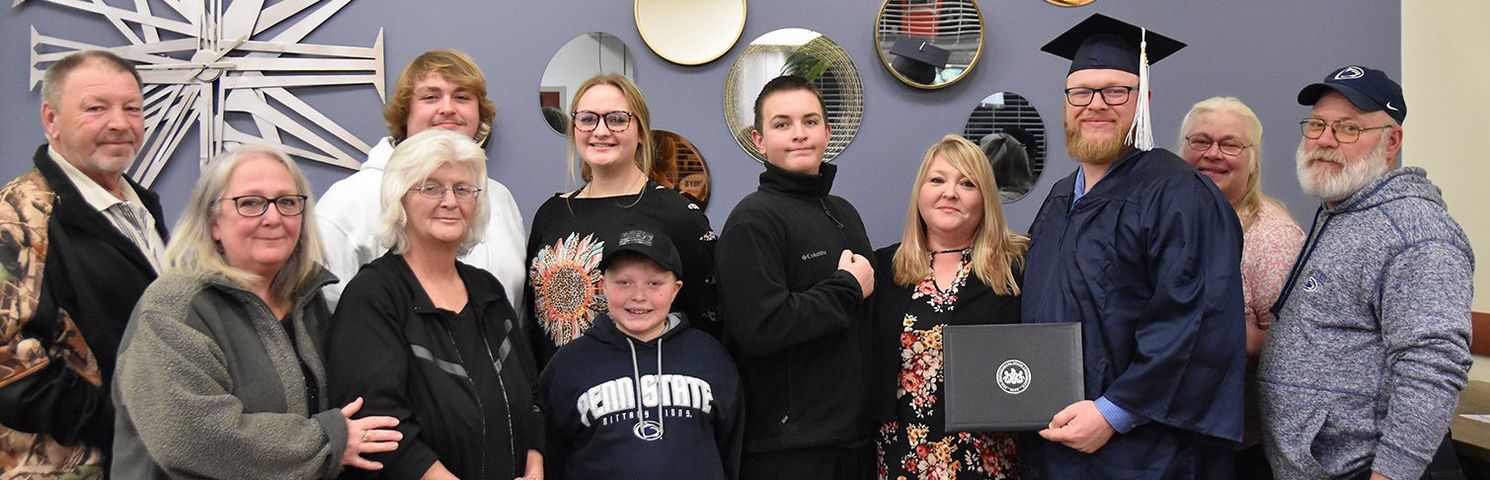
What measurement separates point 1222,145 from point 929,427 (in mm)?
1234

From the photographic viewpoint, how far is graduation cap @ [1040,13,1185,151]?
2221mm

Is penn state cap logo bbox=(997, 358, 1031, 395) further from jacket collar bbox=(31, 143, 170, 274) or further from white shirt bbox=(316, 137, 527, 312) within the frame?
jacket collar bbox=(31, 143, 170, 274)

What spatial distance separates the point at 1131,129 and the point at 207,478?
190 cm

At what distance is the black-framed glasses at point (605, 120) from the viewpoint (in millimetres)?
2570

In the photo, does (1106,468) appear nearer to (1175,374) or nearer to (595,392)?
(1175,374)

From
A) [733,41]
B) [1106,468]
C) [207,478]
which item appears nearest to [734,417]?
[1106,468]

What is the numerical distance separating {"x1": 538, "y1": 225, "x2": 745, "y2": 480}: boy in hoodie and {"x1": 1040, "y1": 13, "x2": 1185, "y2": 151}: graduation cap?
101 cm

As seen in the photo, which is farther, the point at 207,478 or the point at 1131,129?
the point at 1131,129


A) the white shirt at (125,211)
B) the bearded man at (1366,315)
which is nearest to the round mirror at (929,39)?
the bearded man at (1366,315)

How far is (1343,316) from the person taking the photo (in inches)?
84.5

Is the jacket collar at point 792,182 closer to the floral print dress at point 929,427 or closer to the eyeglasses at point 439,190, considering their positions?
the floral print dress at point 929,427

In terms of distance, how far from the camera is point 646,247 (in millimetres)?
2230

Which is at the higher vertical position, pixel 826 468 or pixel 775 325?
pixel 775 325

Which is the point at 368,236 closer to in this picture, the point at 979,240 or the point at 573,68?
the point at 573,68
